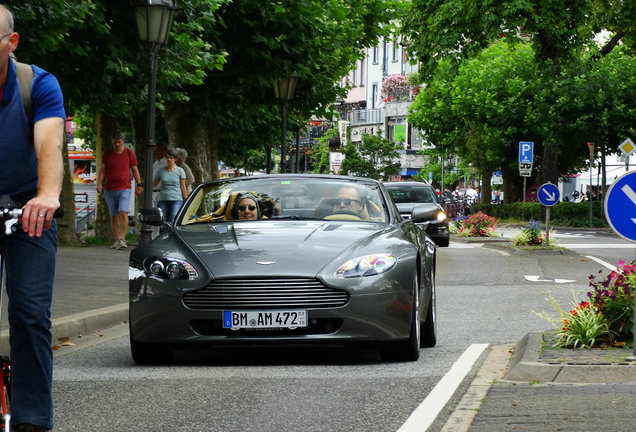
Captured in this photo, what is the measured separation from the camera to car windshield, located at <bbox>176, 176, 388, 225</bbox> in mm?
9812

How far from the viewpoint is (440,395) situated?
715 cm

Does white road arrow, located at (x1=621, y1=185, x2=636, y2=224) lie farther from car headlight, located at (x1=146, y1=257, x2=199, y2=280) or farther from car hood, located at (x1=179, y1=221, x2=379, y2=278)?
car headlight, located at (x1=146, y1=257, x2=199, y2=280)

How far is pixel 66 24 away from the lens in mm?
15359

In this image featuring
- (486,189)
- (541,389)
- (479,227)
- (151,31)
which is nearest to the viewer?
(541,389)

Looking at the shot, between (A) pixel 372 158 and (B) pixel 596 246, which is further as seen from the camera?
(A) pixel 372 158

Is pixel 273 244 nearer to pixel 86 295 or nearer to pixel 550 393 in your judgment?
pixel 550 393

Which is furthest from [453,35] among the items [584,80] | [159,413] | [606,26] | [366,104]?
[366,104]

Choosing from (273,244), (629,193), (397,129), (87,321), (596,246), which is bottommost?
(596,246)

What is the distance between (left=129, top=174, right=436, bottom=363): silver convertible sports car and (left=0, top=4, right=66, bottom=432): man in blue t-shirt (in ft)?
12.0

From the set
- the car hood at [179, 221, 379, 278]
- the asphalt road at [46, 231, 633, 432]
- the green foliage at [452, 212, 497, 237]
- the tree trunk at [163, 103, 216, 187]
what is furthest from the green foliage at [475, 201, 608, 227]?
the car hood at [179, 221, 379, 278]

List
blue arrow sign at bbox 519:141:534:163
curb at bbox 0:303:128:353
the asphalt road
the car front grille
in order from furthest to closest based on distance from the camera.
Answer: blue arrow sign at bbox 519:141:534:163
curb at bbox 0:303:128:353
the car front grille
the asphalt road

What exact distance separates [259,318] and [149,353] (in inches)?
36.1

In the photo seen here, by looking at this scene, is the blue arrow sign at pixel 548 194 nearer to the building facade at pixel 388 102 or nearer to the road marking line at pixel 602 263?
the road marking line at pixel 602 263

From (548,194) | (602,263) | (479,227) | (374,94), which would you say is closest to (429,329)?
(602,263)
